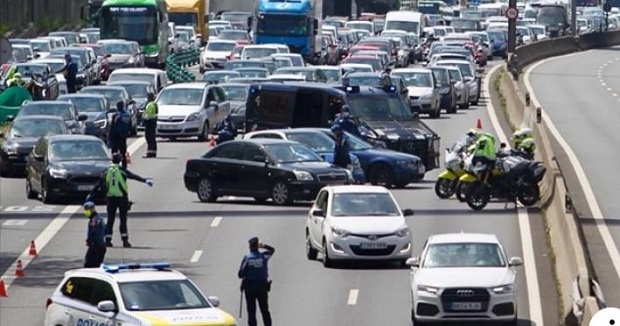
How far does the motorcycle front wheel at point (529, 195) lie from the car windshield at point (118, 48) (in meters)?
40.1

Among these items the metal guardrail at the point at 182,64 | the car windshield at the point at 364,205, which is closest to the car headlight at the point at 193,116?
the metal guardrail at the point at 182,64

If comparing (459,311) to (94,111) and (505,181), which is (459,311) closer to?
(505,181)

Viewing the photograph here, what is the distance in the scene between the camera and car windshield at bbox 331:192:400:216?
31.2m

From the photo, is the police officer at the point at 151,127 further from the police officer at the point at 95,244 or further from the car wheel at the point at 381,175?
the police officer at the point at 95,244

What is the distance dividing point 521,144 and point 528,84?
40900mm

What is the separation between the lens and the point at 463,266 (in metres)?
25.6

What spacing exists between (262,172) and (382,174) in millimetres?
3823

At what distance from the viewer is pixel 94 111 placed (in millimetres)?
51562

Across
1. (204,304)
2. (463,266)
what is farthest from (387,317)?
(204,304)

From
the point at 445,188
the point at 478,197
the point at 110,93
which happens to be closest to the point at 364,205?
the point at 478,197

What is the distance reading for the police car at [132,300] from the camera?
2109 centimetres

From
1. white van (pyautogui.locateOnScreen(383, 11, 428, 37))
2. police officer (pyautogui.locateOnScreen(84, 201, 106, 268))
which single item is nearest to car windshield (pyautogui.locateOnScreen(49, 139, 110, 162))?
police officer (pyautogui.locateOnScreen(84, 201, 106, 268))

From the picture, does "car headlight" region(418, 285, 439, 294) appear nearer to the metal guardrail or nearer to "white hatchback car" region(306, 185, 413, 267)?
"white hatchback car" region(306, 185, 413, 267)

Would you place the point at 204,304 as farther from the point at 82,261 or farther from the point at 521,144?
the point at 521,144
